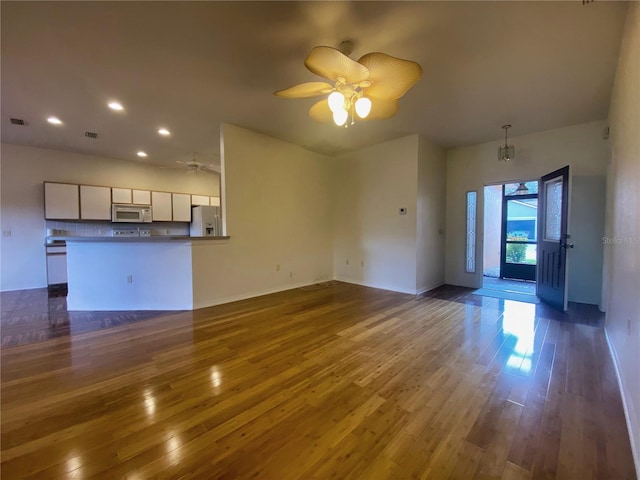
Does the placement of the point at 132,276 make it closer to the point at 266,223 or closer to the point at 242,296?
the point at 242,296

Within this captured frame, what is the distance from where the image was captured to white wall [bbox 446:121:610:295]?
4082 millimetres

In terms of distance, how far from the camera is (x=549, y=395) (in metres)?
1.91

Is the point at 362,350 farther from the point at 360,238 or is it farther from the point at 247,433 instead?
the point at 360,238

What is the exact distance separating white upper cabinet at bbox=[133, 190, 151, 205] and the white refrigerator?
1078mm

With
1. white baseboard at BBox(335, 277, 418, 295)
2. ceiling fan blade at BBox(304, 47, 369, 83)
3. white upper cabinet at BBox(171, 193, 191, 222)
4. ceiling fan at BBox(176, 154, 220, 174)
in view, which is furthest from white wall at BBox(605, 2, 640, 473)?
white upper cabinet at BBox(171, 193, 191, 222)

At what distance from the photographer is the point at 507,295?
183 inches

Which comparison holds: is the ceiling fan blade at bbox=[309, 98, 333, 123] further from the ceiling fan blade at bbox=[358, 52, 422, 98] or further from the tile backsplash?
the tile backsplash

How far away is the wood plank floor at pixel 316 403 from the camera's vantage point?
136 centimetres

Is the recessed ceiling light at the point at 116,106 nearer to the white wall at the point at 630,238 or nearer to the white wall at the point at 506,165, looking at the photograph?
the white wall at the point at 630,238

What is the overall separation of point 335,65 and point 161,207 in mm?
6315

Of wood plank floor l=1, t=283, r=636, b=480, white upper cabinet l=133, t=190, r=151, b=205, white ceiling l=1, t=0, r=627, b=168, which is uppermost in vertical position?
white ceiling l=1, t=0, r=627, b=168

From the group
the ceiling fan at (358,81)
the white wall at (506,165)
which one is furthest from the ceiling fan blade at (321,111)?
the white wall at (506,165)

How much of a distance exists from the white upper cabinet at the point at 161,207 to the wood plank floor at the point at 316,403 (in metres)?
4.21

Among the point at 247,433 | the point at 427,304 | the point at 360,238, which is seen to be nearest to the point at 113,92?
the point at 247,433
